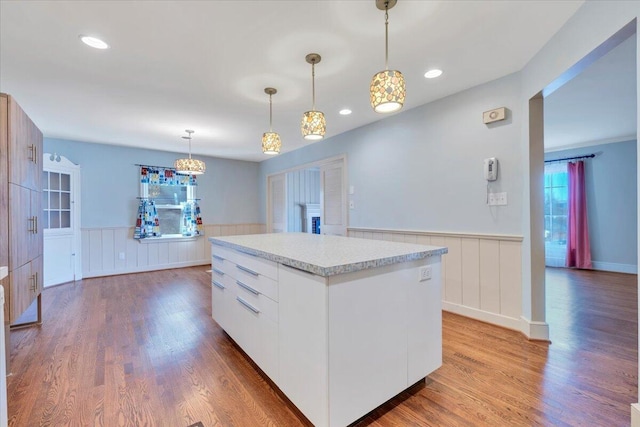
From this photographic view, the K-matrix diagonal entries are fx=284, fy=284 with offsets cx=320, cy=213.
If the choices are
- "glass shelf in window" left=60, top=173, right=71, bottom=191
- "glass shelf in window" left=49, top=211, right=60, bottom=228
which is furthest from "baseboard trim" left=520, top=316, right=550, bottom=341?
"glass shelf in window" left=60, top=173, right=71, bottom=191

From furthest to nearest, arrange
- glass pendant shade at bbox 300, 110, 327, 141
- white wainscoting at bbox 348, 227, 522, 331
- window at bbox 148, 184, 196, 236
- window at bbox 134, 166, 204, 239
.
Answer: window at bbox 148, 184, 196, 236, window at bbox 134, 166, 204, 239, white wainscoting at bbox 348, 227, 522, 331, glass pendant shade at bbox 300, 110, 327, 141

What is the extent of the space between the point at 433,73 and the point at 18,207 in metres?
3.57

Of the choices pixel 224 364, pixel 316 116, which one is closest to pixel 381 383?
pixel 224 364

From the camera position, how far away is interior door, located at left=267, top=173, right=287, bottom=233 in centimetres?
609

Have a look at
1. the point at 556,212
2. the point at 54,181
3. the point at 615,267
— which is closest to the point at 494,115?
the point at 556,212

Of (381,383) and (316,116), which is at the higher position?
(316,116)

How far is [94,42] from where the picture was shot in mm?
2035

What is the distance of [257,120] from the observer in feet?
12.6

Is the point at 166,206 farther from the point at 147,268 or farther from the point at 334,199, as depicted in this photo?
the point at 334,199

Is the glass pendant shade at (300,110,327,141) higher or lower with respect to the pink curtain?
higher

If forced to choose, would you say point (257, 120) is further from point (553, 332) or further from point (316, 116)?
point (553, 332)

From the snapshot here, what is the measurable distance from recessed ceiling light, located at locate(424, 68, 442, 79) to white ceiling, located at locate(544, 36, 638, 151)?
121cm

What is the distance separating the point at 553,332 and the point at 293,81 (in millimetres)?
3299

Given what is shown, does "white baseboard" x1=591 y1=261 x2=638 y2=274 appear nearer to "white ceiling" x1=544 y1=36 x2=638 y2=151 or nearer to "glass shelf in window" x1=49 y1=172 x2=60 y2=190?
"white ceiling" x1=544 y1=36 x2=638 y2=151
